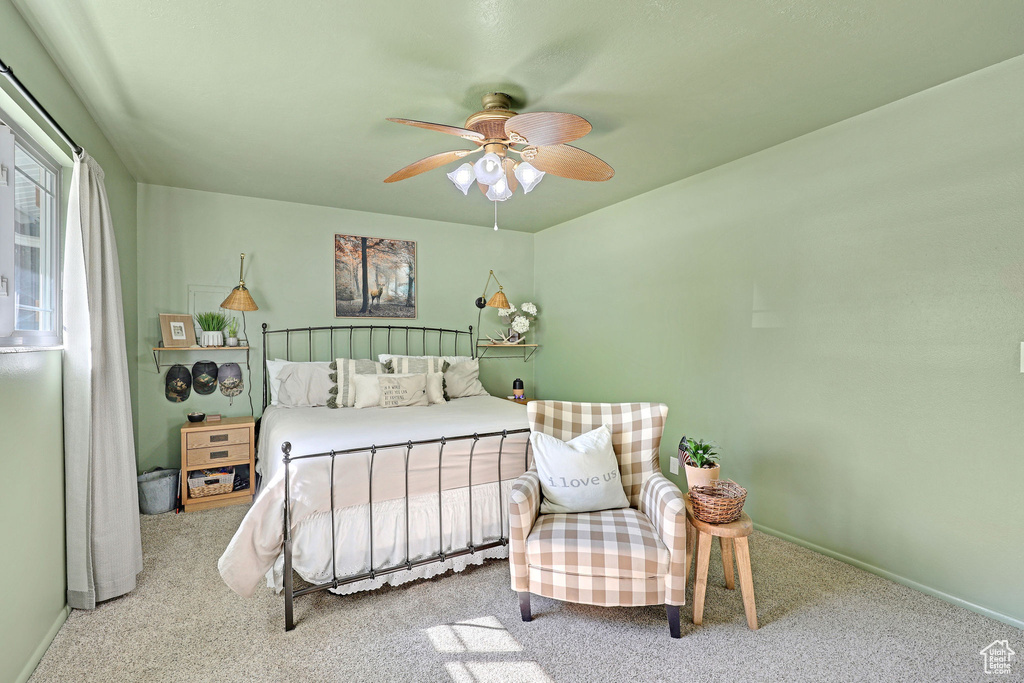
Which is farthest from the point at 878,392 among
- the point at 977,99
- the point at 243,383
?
the point at 243,383

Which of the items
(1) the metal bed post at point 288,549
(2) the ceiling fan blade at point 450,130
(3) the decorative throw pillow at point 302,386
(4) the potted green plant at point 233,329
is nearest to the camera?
(2) the ceiling fan blade at point 450,130

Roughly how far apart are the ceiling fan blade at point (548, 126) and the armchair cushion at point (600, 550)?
1.76 m

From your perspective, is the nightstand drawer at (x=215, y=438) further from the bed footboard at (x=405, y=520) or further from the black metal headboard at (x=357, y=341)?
the bed footboard at (x=405, y=520)

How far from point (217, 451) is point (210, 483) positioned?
26cm

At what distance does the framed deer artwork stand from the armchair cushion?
3163mm

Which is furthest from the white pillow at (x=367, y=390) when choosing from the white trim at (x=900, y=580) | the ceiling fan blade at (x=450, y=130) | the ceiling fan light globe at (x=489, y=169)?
the white trim at (x=900, y=580)

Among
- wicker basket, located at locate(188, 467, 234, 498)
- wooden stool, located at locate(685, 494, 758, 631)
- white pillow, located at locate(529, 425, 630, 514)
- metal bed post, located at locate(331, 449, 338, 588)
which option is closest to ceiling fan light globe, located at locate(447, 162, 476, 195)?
white pillow, located at locate(529, 425, 630, 514)

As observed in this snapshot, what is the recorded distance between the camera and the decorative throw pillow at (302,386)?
387 centimetres

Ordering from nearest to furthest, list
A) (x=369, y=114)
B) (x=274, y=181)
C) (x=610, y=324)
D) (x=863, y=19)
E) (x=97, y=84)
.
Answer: (x=863, y=19)
(x=97, y=84)
(x=369, y=114)
(x=274, y=181)
(x=610, y=324)

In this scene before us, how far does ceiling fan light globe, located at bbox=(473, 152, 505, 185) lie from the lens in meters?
2.29

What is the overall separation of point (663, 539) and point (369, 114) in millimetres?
2627

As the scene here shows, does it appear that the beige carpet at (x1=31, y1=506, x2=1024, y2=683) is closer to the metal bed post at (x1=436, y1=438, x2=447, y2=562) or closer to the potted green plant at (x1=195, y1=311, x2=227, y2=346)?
the metal bed post at (x1=436, y1=438, x2=447, y2=562)

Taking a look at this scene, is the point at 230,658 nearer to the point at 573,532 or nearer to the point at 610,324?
the point at 573,532

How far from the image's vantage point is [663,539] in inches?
84.5
